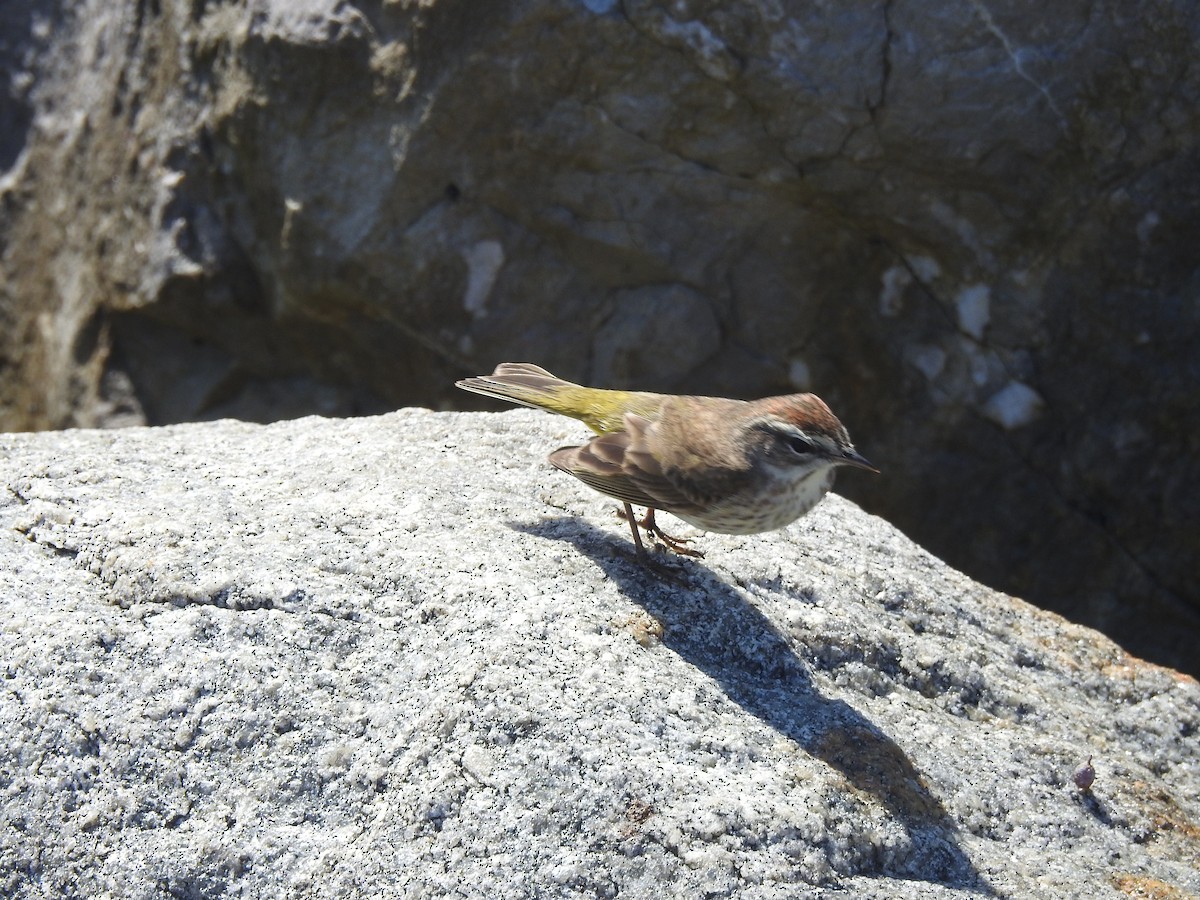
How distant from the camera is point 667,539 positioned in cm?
485

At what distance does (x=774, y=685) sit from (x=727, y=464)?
852 mm

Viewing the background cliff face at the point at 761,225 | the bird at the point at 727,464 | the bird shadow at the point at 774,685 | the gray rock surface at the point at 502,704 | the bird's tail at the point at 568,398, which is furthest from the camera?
the background cliff face at the point at 761,225

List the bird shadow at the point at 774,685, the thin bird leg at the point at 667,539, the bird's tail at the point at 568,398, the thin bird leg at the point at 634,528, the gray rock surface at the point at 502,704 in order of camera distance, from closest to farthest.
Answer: the gray rock surface at the point at 502,704, the bird shadow at the point at 774,685, the thin bird leg at the point at 634,528, the thin bird leg at the point at 667,539, the bird's tail at the point at 568,398

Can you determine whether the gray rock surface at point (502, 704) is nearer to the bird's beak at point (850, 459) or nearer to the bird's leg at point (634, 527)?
the bird's leg at point (634, 527)

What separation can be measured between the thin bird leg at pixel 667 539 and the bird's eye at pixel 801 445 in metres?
0.61

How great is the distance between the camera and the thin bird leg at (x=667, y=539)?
4.82m

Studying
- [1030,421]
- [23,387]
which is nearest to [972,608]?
[1030,421]

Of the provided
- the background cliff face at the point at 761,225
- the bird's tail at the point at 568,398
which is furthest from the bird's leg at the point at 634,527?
the background cliff face at the point at 761,225

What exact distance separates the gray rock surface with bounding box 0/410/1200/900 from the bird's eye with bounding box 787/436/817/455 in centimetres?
54

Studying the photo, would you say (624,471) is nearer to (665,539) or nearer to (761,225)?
(665,539)

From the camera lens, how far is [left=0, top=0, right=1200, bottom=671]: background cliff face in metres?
6.30

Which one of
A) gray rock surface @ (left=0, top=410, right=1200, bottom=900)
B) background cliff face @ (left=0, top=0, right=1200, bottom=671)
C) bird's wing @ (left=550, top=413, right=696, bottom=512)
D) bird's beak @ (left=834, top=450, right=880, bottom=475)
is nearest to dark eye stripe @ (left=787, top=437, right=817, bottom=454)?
bird's beak @ (left=834, top=450, right=880, bottom=475)

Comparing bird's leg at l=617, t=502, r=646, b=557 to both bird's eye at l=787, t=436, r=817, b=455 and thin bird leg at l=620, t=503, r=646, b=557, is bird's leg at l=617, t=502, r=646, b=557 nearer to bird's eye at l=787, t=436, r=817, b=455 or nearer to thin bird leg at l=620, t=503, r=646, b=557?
thin bird leg at l=620, t=503, r=646, b=557

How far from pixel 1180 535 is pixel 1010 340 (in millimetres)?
1419
